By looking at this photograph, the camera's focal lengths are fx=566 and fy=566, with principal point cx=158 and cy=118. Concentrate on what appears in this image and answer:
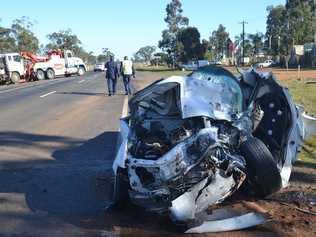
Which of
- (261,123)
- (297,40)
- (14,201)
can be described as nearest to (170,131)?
(261,123)

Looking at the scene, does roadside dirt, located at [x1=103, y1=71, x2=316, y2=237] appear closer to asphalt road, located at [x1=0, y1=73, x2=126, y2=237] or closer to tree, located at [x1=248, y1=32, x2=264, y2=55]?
asphalt road, located at [x1=0, y1=73, x2=126, y2=237]

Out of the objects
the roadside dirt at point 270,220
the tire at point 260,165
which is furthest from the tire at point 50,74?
the tire at point 260,165

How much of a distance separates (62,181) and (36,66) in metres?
41.2

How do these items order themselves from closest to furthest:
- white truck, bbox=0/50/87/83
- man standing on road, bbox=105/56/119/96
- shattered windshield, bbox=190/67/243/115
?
1. shattered windshield, bbox=190/67/243/115
2. man standing on road, bbox=105/56/119/96
3. white truck, bbox=0/50/87/83

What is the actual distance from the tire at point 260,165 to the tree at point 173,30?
91.7m

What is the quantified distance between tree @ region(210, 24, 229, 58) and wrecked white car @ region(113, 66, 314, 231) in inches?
5048

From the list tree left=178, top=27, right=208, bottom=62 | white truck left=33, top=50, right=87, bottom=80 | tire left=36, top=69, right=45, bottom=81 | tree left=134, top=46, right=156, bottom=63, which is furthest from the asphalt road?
tree left=134, top=46, right=156, bottom=63

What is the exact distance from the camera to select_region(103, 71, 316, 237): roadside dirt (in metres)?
5.39

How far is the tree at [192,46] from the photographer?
313 feet

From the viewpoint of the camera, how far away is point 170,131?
245 inches

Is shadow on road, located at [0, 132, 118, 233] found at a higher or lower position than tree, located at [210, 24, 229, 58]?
higher

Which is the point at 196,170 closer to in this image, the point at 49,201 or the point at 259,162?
the point at 259,162

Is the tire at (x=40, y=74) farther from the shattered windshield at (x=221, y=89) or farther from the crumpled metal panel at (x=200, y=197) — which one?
the crumpled metal panel at (x=200, y=197)

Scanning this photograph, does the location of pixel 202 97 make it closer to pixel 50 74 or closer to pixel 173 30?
pixel 50 74
